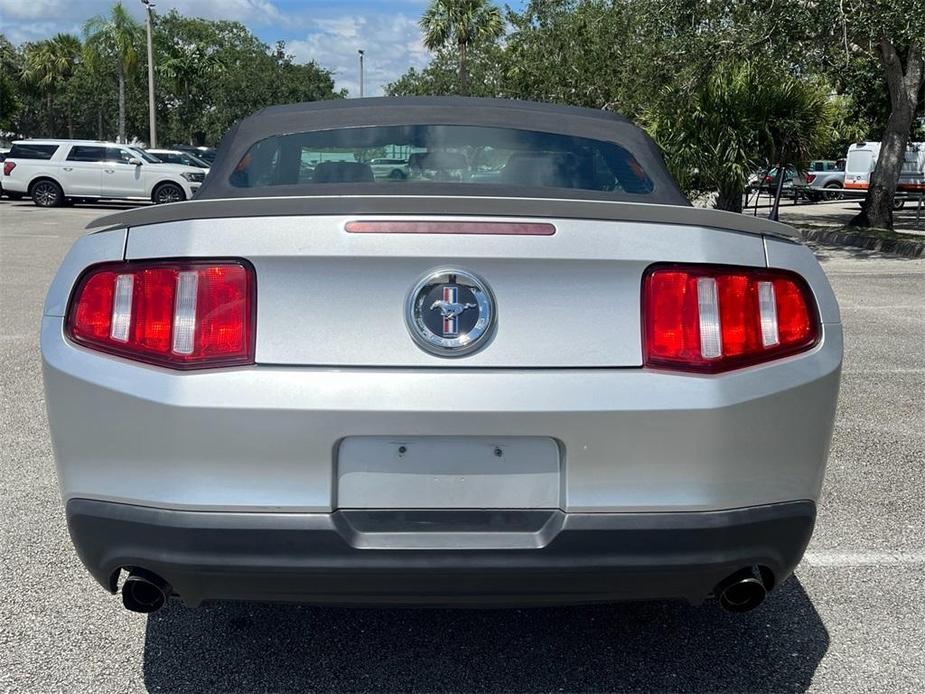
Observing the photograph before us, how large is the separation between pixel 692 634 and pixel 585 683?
1.60 feet

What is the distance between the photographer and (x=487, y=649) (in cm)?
306

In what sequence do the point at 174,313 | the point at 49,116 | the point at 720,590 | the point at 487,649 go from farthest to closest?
the point at 49,116
the point at 487,649
the point at 720,590
the point at 174,313

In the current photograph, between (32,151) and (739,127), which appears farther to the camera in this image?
(32,151)

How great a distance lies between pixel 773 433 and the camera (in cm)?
241

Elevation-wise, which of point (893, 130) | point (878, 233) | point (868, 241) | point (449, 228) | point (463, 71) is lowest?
point (868, 241)

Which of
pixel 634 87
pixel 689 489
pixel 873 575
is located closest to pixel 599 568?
pixel 689 489

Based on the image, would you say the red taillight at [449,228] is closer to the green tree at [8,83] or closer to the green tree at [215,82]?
the green tree at [215,82]

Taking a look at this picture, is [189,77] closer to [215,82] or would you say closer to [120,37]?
[215,82]

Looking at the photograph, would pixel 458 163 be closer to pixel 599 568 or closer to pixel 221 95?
pixel 599 568

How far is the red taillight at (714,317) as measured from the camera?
A: 7.80 feet

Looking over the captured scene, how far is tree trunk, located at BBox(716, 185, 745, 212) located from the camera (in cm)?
1727

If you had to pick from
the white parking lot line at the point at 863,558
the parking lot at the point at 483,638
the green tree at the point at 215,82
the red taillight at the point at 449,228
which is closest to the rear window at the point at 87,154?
the parking lot at the point at 483,638

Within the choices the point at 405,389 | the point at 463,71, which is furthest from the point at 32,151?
the point at 405,389

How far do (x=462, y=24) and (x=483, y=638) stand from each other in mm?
47536
